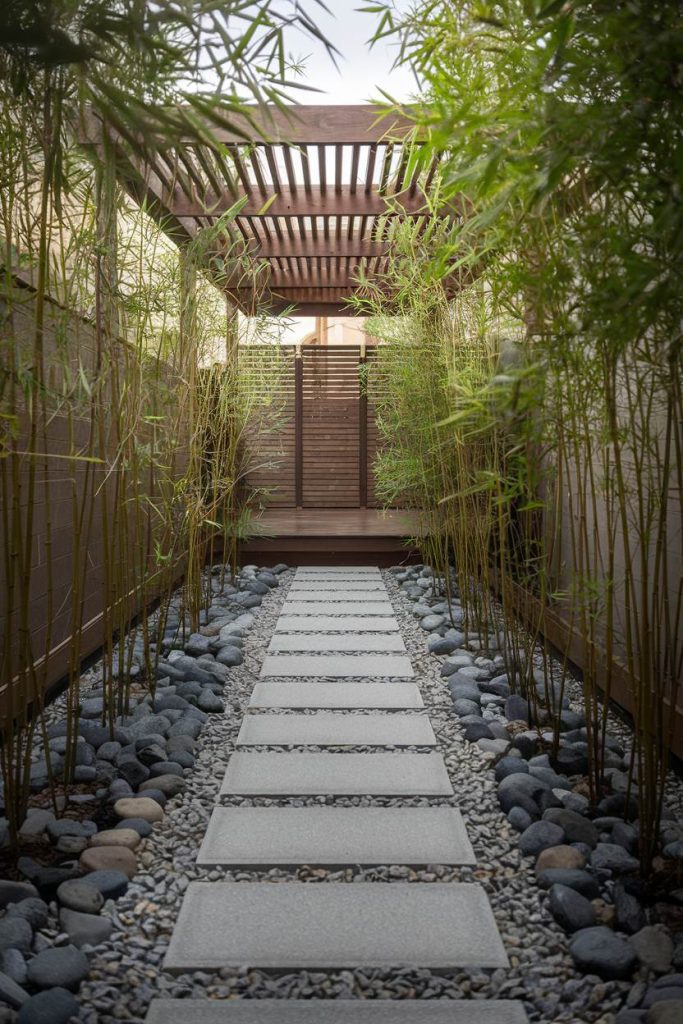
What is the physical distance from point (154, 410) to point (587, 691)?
1.99 meters

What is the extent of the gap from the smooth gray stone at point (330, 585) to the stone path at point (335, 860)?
6.98 feet

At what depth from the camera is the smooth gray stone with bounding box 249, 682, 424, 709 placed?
10.6 feet

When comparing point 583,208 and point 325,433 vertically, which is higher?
point 583,208

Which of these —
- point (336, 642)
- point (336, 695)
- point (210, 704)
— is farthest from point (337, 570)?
point (210, 704)

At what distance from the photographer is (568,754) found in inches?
103

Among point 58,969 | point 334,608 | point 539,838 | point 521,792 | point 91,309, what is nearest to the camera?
point 58,969

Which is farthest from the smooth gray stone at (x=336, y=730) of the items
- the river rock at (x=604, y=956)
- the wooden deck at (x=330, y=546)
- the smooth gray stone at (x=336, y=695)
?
the wooden deck at (x=330, y=546)

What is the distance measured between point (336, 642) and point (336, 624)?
400mm

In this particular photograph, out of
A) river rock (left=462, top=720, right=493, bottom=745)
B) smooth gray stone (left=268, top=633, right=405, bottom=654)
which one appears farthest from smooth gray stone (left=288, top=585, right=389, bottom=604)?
river rock (left=462, top=720, right=493, bottom=745)

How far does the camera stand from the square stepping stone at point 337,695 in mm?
3229

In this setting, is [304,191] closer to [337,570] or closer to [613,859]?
[337,570]

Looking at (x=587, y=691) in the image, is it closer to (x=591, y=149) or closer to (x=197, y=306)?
(x=591, y=149)

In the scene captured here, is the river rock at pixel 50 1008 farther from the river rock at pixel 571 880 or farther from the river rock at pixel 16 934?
the river rock at pixel 571 880

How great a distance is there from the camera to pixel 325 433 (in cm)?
898
